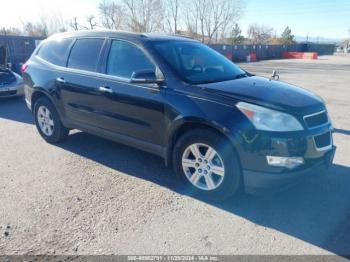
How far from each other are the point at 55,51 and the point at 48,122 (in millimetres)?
1167

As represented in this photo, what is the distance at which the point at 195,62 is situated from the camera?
13.5 ft

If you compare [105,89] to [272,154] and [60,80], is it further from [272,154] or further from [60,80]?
[272,154]

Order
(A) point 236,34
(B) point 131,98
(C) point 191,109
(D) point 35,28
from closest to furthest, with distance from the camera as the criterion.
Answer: (C) point 191,109, (B) point 131,98, (D) point 35,28, (A) point 236,34

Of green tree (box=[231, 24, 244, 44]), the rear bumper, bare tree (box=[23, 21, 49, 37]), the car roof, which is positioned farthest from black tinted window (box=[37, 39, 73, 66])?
green tree (box=[231, 24, 244, 44])

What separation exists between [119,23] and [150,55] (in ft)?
A: 172

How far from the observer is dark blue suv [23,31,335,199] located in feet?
10.1

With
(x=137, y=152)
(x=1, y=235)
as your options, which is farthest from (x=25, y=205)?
(x=137, y=152)

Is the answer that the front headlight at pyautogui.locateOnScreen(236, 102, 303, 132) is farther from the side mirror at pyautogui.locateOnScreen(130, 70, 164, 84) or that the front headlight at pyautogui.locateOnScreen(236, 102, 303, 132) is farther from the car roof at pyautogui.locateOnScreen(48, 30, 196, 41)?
the car roof at pyautogui.locateOnScreen(48, 30, 196, 41)

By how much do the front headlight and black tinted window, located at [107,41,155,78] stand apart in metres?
1.34

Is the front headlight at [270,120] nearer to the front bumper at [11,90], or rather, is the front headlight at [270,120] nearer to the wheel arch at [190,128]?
the wheel arch at [190,128]

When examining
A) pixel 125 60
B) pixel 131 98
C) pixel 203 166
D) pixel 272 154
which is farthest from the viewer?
pixel 125 60

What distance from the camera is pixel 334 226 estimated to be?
119 inches

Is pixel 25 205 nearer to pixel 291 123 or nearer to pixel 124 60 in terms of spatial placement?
pixel 124 60

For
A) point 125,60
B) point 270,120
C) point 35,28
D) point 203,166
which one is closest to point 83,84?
point 125,60
